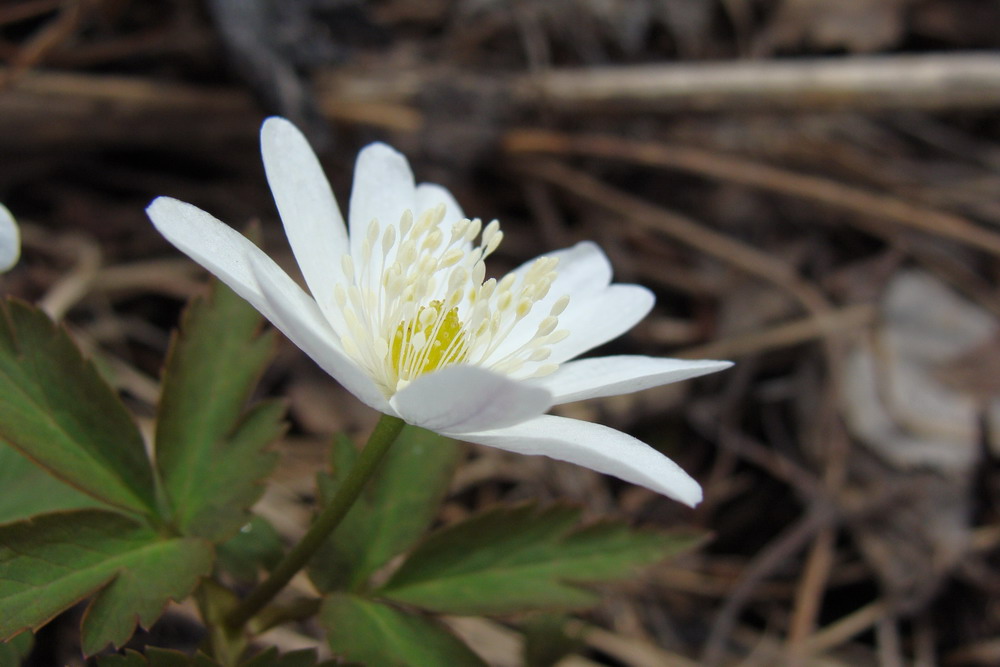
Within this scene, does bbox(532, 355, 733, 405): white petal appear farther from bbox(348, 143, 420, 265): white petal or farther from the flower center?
bbox(348, 143, 420, 265): white petal

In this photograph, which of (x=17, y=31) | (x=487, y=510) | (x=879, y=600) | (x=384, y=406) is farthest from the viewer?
(x=17, y=31)

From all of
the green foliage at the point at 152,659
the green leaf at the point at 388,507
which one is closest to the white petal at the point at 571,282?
the green leaf at the point at 388,507

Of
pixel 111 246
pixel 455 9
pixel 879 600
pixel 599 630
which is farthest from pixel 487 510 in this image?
pixel 455 9

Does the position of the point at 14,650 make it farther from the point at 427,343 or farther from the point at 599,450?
the point at 599,450

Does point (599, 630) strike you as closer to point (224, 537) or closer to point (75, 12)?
point (224, 537)

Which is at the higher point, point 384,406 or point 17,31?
point 17,31

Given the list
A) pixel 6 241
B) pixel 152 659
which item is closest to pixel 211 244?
pixel 6 241

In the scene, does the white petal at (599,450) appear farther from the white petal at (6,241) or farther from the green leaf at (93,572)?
the white petal at (6,241)
